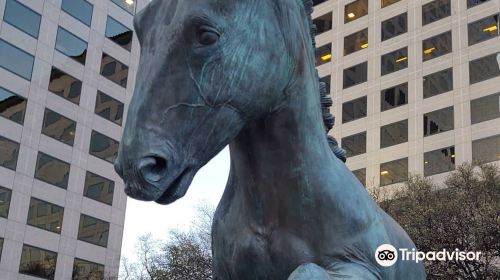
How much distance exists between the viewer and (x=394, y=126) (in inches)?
1542

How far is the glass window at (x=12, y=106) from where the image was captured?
1393 inches

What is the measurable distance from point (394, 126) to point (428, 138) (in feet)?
8.65

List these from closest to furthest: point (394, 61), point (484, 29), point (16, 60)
Answer: point (16, 60), point (484, 29), point (394, 61)

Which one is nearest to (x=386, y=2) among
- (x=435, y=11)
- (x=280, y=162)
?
(x=435, y=11)

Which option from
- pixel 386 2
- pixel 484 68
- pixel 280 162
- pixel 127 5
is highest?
pixel 386 2

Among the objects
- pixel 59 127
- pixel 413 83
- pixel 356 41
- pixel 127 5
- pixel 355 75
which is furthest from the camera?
pixel 356 41

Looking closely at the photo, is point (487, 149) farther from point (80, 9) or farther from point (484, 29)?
point (80, 9)

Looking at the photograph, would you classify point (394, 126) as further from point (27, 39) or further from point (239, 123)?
point (239, 123)

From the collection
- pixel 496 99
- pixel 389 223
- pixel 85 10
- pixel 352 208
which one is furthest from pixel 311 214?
pixel 85 10

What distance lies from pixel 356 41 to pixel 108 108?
16.2 m

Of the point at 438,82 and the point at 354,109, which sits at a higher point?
the point at 438,82

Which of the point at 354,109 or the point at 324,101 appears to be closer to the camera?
the point at 324,101

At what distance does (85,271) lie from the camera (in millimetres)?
37812

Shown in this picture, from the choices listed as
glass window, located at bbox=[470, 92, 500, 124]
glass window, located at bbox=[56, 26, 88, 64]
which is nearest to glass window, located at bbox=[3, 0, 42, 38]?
glass window, located at bbox=[56, 26, 88, 64]
